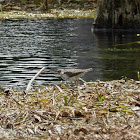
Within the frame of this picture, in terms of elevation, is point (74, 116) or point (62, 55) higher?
point (74, 116)

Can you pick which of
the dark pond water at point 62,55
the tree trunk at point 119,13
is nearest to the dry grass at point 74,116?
the dark pond water at point 62,55

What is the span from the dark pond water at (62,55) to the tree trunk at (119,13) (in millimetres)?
776

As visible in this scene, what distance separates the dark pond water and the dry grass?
169 inches

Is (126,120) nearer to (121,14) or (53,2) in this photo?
(121,14)

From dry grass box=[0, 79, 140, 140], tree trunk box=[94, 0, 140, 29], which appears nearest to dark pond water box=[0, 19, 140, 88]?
tree trunk box=[94, 0, 140, 29]

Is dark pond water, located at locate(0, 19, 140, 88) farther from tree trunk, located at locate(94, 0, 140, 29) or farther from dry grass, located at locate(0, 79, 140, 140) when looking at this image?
dry grass, located at locate(0, 79, 140, 140)

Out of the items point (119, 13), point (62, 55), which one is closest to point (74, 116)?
point (62, 55)

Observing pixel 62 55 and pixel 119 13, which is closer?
pixel 62 55

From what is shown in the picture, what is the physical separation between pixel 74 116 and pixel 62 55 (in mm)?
11326

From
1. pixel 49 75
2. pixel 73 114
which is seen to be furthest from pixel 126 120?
pixel 49 75

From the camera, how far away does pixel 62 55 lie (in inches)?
671

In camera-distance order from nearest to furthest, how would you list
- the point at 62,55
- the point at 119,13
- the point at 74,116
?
the point at 74,116, the point at 62,55, the point at 119,13

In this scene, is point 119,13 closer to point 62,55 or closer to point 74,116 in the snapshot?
point 62,55

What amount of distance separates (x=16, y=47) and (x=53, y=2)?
99.6 feet
